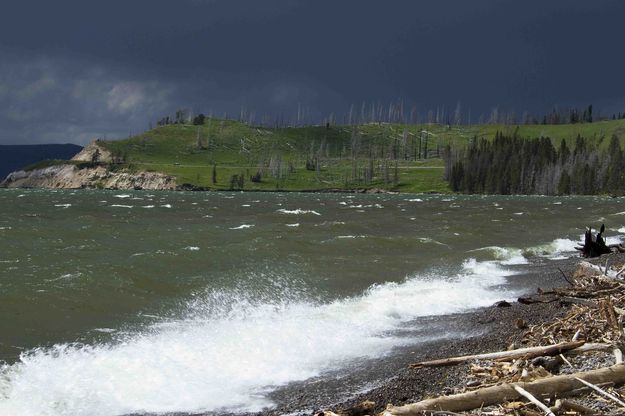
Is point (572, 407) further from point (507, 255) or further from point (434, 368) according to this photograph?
point (507, 255)

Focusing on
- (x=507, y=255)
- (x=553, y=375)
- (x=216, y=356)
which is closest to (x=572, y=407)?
(x=553, y=375)

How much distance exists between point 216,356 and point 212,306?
21.4ft

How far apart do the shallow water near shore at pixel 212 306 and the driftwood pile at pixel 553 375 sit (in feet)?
14.2

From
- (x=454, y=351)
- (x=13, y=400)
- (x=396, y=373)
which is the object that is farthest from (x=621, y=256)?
(x=13, y=400)

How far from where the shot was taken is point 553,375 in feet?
29.9

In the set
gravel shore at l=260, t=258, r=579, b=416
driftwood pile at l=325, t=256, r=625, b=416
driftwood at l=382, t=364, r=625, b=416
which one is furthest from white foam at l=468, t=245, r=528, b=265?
driftwood at l=382, t=364, r=625, b=416

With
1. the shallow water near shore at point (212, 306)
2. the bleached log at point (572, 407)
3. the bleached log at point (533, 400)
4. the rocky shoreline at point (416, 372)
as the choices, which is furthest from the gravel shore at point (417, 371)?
the bleached log at point (572, 407)

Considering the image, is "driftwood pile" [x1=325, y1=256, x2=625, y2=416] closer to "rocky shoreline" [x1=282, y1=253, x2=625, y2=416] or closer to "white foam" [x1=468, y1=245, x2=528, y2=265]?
"rocky shoreline" [x1=282, y1=253, x2=625, y2=416]

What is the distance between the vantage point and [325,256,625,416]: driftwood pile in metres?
7.83

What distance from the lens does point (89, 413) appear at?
11773 mm

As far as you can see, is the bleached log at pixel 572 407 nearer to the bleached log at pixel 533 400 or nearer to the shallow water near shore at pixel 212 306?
the bleached log at pixel 533 400

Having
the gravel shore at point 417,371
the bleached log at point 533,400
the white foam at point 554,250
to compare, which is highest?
the bleached log at point 533,400

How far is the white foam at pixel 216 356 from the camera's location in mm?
12406

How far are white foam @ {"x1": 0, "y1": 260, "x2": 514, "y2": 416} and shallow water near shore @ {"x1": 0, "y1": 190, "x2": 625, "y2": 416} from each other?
0.05 m
